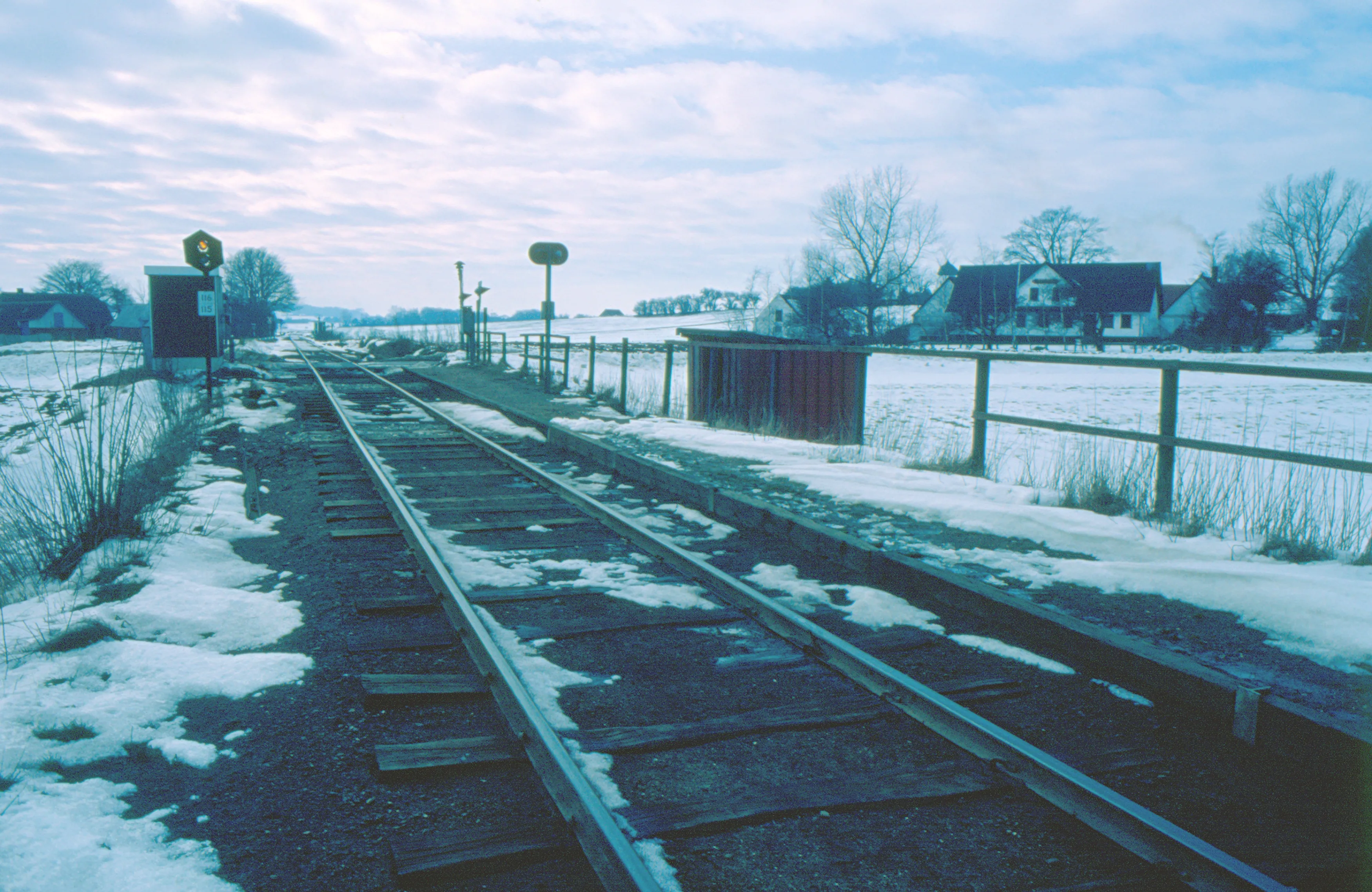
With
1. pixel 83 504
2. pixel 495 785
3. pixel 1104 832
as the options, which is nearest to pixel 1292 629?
pixel 1104 832

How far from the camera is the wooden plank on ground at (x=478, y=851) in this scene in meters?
2.51

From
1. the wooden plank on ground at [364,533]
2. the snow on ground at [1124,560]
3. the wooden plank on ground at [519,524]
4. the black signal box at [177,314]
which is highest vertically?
the black signal box at [177,314]

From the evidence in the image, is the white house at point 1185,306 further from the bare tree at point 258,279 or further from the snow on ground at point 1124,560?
the bare tree at point 258,279

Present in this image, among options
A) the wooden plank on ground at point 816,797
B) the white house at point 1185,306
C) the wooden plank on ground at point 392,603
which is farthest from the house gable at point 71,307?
the wooden plank on ground at point 816,797

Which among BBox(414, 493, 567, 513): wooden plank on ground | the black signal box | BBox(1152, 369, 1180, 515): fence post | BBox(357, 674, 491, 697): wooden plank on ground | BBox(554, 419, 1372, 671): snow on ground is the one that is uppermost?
the black signal box

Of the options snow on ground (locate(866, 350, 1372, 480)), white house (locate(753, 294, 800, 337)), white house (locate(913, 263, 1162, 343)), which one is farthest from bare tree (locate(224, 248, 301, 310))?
snow on ground (locate(866, 350, 1372, 480))

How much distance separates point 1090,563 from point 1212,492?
2658 millimetres

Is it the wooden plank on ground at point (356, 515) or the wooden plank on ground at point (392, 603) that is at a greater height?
the wooden plank on ground at point (356, 515)

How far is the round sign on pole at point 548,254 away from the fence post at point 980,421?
11453 mm

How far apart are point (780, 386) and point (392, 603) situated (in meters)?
8.70

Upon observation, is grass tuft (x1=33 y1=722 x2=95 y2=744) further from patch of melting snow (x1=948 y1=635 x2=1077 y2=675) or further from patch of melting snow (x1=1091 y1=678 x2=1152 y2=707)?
patch of melting snow (x1=1091 y1=678 x2=1152 y2=707)

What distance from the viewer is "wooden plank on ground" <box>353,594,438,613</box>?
4.85 metres

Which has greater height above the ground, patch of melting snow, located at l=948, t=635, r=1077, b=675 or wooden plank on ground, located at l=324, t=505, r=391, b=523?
wooden plank on ground, located at l=324, t=505, r=391, b=523

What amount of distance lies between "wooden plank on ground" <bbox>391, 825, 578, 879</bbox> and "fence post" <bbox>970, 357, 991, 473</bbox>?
670cm
